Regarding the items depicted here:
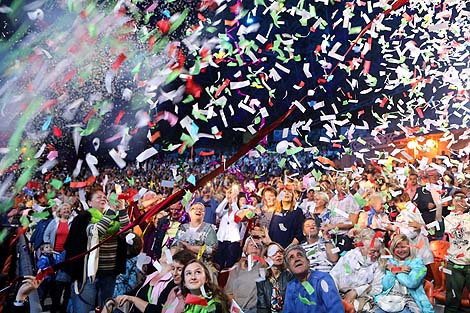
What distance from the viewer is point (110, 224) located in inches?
94.4

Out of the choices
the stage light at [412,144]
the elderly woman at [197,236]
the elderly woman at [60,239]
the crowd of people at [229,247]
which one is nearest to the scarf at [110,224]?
the crowd of people at [229,247]

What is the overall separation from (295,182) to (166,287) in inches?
53.2

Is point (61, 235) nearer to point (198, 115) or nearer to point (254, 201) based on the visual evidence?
point (198, 115)

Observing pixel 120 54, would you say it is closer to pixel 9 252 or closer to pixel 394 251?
pixel 9 252

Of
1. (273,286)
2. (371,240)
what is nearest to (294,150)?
(371,240)

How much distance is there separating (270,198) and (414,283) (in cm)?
99

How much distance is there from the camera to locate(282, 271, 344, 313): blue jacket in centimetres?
234

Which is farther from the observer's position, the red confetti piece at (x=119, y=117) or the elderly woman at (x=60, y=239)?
the red confetti piece at (x=119, y=117)

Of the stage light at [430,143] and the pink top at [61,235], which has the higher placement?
the stage light at [430,143]

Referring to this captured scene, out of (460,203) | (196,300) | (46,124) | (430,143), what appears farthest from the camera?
(430,143)

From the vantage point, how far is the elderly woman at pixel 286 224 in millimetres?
2633

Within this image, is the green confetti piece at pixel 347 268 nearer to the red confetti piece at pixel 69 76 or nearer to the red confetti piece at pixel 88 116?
the red confetti piece at pixel 88 116

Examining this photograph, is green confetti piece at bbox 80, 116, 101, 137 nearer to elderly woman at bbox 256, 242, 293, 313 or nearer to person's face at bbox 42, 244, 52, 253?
person's face at bbox 42, 244, 52, 253

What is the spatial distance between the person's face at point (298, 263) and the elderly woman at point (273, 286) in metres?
0.04
